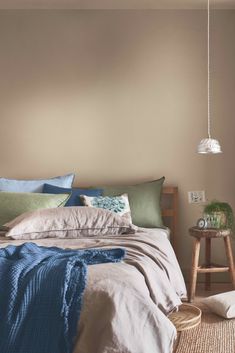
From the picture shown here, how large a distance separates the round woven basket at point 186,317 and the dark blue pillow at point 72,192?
1.13 m

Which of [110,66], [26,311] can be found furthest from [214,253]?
[26,311]

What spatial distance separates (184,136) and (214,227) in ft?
2.95

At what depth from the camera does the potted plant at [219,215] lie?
3.75 meters

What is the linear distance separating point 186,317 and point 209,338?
0.24 m

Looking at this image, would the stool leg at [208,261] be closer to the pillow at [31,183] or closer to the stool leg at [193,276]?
the stool leg at [193,276]

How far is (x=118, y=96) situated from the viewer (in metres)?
4.24

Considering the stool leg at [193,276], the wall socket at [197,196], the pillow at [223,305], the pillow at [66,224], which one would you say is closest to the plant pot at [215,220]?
the stool leg at [193,276]

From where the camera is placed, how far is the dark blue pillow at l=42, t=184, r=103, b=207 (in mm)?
Answer: 3756

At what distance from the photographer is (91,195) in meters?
3.86

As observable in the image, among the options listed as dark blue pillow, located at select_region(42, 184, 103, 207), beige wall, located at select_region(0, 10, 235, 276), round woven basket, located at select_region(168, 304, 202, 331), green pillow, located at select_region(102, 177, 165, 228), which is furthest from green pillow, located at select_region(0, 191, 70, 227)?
round woven basket, located at select_region(168, 304, 202, 331)

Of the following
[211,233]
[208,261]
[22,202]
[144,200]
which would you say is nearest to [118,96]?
[144,200]

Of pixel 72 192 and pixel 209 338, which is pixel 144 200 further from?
pixel 209 338

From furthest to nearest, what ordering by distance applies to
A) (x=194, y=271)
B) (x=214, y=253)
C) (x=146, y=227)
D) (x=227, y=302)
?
(x=214, y=253) → (x=146, y=227) → (x=194, y=271) → (x=227, y=302)

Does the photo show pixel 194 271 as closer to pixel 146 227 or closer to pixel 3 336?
pixel 146 227
